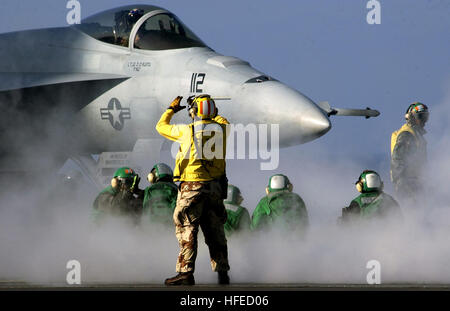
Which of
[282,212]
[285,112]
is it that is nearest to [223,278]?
[282,212]

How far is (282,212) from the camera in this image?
10945mm

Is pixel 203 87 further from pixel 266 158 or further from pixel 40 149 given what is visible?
pixel 40 149

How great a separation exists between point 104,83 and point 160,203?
3.47m

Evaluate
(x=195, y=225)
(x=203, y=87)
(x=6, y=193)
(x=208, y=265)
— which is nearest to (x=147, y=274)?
(x=208, y=265)

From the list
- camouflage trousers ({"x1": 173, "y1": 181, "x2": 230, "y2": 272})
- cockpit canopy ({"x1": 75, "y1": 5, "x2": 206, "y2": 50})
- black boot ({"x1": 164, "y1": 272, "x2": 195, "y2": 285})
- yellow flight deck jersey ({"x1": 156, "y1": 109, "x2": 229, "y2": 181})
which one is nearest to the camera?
black boot ({"x1": 164, "y1": 272, "x2": 195, "y2": 285})

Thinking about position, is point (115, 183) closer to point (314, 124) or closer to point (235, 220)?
point (235, 220)

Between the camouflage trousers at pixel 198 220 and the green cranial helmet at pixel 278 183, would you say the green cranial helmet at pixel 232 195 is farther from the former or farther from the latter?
the camouflage trousers at pixel 198 220

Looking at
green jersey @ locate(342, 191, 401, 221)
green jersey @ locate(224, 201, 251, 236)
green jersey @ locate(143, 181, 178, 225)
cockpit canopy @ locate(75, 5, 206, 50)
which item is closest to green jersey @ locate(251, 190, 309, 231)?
green jersey @ locate(224, 201, 251, 236)

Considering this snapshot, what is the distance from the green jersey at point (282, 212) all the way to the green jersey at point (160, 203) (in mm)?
1120

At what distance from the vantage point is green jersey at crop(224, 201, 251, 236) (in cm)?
1093

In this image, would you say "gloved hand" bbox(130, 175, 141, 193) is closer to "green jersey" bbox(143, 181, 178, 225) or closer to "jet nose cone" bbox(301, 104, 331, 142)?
"green jersey" bbox(143, 181, 178, 225)
